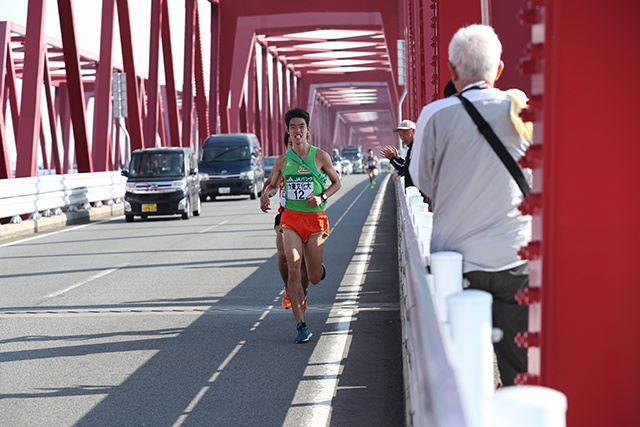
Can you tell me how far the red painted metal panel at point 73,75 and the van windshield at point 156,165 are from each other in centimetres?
206

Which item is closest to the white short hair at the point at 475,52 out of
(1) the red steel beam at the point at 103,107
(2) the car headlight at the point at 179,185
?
(2) the car headlight at the point at 179,185

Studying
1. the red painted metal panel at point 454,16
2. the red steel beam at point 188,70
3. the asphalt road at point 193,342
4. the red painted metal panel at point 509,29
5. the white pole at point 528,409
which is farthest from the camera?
the red steel beam at point 188,70

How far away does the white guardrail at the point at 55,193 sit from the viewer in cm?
2047

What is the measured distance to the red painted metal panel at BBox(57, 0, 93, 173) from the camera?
25.1 meters

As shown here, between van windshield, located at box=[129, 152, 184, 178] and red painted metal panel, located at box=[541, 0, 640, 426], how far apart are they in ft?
71.8

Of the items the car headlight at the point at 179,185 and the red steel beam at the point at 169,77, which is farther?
the red steel beam at the point at 169,77

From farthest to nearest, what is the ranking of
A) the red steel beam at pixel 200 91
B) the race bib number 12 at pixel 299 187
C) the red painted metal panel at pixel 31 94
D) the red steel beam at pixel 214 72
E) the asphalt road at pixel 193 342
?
the red steel beam at pixel 214 72 → the red steel beam at pixel 200 91 → the red painted metal panel at pixel 31 94 → the race bib number 12 at pixel 299 187 → the asphalt road at pixel 193 342

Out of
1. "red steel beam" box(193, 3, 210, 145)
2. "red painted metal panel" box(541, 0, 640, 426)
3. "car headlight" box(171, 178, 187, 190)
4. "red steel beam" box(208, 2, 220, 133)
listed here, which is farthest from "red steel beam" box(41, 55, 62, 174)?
"red painted metal panel" box(541, 0, 640, 426)

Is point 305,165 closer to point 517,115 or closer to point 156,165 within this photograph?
point 517,115

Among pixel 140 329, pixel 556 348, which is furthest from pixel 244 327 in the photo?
pixel 556 348

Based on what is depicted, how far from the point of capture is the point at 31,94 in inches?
915

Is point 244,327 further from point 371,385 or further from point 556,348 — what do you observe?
point 556,348

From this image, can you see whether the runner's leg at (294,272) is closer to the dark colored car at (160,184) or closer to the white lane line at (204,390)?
the white lane line at (204,390)

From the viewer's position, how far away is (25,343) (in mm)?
8219
